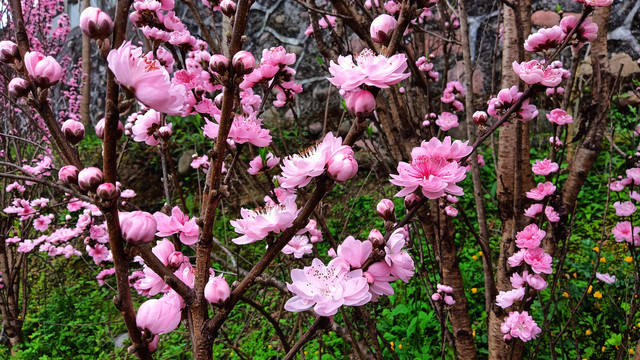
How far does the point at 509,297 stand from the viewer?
4.56 feet

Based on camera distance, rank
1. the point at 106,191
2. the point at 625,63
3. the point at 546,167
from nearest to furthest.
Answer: the point at 106,191, the point at 546,167, the point at 625,63

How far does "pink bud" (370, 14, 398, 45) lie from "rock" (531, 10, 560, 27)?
356cm

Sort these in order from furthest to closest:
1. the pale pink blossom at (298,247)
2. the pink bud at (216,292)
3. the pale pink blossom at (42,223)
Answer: the pale pink blossom at (42,223) → the pale pink blossom at (298,247) → the pink bud at (216,292)

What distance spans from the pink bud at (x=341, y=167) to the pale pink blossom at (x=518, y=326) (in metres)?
1.18

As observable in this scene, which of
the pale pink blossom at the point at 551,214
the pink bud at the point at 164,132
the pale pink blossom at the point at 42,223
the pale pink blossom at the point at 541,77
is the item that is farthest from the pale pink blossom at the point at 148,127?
A: the pale pink blossom at the point at 42,223

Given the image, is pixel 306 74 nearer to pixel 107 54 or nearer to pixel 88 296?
pixel 88 296

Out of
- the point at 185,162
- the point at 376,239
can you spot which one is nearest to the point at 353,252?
the point at 376,239

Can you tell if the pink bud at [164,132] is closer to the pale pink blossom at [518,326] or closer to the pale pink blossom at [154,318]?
the pale pink blossom at [154,318]

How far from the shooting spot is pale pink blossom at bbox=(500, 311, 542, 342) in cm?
135

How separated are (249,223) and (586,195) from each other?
11.9ft

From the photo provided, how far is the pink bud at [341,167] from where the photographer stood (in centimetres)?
53

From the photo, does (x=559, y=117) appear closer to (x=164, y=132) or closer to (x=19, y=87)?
(x=164, y=132)

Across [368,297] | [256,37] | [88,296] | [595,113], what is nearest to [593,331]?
[595,113]

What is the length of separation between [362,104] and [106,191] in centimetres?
36
